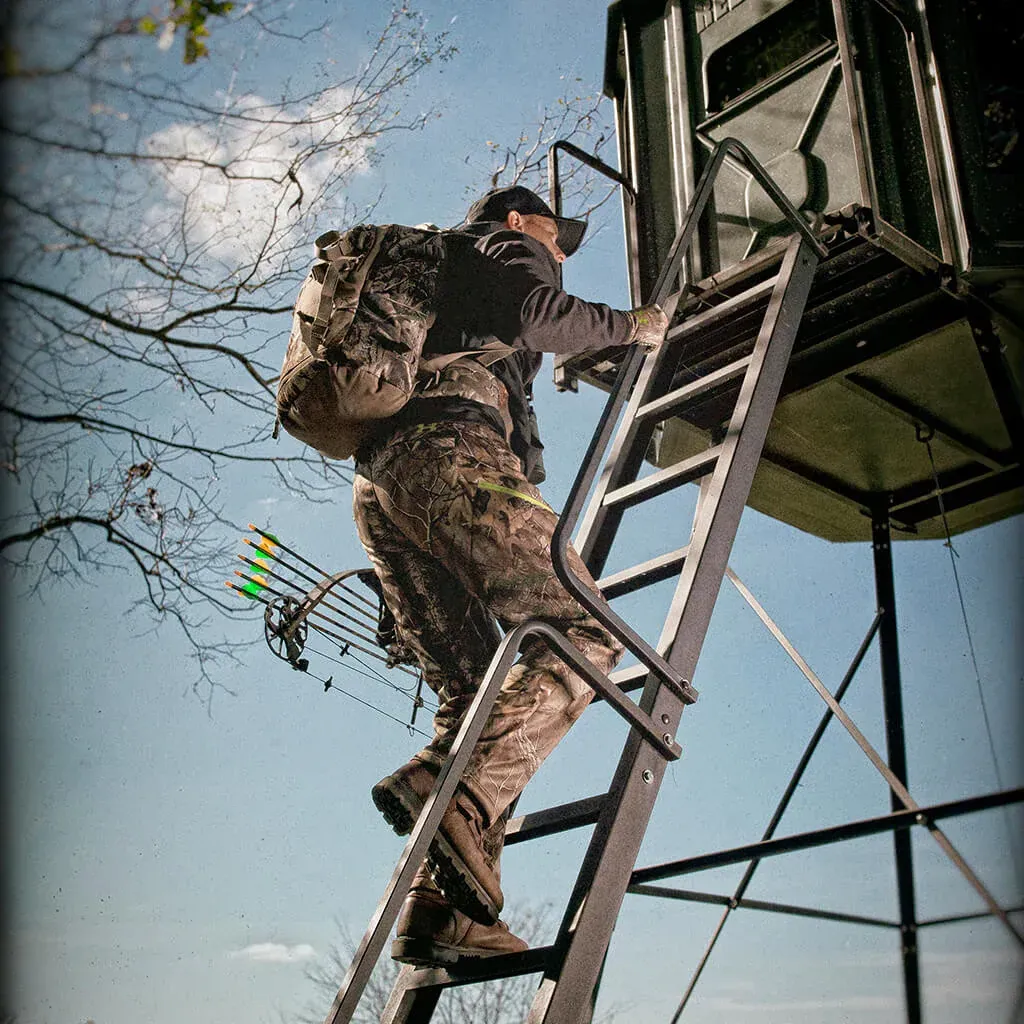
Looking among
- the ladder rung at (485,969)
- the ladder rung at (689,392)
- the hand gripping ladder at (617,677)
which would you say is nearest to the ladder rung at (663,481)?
the hand gripping ladder at (617,677)

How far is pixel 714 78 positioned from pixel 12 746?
14.6ft

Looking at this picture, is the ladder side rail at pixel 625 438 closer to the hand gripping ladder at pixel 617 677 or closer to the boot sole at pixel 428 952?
the hand gripping ladder at pixel 617 677

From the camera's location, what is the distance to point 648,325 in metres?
3.69

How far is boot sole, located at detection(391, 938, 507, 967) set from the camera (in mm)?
2934

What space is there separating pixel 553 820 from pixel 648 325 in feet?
5.34

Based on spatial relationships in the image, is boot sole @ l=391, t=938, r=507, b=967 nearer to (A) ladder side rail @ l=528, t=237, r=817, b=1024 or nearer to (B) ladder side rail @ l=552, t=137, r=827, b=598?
(A) ladder side rail @ l=528, t=237, r=817, b=1024

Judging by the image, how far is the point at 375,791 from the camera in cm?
293

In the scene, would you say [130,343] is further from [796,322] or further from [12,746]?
[796,322]

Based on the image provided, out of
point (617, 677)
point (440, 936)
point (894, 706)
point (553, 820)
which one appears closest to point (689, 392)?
point (617, 677)

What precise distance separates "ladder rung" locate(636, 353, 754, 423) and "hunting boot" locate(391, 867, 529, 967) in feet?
6.46

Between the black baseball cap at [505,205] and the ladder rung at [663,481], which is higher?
the black baseball cap at [505,205]

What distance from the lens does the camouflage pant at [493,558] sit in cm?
309

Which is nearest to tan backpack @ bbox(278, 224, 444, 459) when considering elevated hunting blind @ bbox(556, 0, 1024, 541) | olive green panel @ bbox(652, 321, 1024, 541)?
elevated hunting blind @ bbox(556, 0, 1024, 541)

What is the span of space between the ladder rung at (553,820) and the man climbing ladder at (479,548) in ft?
0.58
